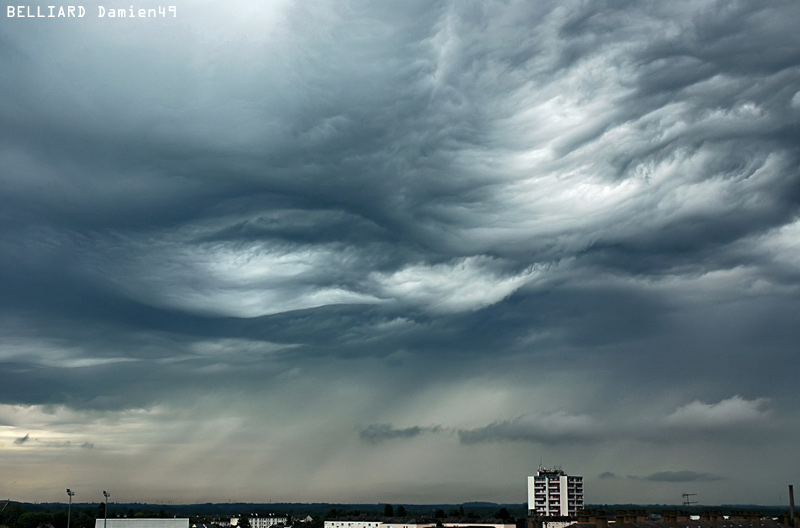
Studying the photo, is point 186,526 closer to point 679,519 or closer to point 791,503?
point 679,519

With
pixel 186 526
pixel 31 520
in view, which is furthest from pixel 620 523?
pixel 31 520

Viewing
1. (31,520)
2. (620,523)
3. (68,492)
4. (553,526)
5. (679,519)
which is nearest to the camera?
(620,523)

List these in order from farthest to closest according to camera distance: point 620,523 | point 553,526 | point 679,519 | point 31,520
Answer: point 31,520 < point 553,526 < point 679,519 < point 620,523

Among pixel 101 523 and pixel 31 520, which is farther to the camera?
pixel 31 520

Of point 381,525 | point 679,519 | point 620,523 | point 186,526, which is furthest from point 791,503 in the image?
point 186,526

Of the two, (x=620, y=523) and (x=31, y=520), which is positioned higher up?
(x=620, y=523)

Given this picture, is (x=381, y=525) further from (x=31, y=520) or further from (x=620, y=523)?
(x=620, y=523)

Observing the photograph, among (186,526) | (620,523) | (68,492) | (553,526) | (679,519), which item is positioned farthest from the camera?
(553,526)

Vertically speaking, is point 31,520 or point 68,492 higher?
point 68,492

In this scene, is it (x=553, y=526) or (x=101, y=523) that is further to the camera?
(x=553, y=526)
